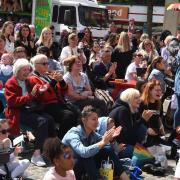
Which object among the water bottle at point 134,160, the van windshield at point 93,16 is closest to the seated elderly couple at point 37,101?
the water bottle at point 134,160

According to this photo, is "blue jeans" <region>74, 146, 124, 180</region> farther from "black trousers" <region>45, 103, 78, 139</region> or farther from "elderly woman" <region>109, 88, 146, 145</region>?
"black trousers" <region>45, 103, 78, 139</region>

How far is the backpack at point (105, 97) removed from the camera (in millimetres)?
8674

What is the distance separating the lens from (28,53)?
33.8 feet

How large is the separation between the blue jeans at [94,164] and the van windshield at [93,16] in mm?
15025

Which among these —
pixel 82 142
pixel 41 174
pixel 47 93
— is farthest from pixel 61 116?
pixel 82 142

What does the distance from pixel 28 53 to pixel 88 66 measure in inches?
48.0

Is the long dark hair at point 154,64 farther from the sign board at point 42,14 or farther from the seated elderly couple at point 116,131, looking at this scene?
the sign board at point 42,14

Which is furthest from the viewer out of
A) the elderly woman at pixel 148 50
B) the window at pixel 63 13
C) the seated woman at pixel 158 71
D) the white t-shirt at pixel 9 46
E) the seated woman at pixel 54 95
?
the window at pixel 63 13

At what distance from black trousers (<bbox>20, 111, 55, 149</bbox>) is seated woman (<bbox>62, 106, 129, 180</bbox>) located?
1.16 metres

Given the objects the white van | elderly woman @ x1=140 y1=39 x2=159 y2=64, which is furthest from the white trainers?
the white van

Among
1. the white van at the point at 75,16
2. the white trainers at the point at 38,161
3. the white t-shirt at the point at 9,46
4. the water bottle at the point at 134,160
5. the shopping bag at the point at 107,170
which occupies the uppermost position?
the white van at the point at 75,16

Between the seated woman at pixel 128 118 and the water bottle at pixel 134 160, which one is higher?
the seated woman at pixel 128 118

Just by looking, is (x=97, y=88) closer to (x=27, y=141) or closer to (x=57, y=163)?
(x=27, y=141)

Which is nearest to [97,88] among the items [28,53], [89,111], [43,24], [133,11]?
[28,53]
